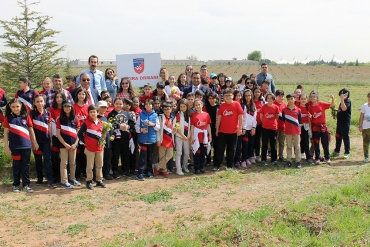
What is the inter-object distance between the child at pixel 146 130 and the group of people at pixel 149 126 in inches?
0.9

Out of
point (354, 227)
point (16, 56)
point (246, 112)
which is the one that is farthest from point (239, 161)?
point (16, 56)

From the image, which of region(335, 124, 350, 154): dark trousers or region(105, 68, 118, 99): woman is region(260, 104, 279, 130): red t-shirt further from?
region(105, 68, 118, 99): woman

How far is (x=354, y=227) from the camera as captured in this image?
534 centimetres

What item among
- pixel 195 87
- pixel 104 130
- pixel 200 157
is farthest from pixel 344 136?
pixel 104 130

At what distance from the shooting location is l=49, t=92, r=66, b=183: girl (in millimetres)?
7082

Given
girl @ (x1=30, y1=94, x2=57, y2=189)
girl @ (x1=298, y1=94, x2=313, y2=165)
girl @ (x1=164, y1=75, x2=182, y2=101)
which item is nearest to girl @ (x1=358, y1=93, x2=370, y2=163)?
girl @ (x1=298, y1=94, x2=313, y2=165)

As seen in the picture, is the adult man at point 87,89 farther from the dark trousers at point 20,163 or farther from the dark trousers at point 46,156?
the dark trousers at point 20,163

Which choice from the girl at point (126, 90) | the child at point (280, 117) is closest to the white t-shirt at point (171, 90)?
the girl at point (126, 90)

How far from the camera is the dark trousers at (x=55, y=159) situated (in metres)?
7.27

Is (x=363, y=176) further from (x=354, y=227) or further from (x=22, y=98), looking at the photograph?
(x=22, y=98)

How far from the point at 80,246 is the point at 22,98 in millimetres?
3958

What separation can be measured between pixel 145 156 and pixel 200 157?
1386mm

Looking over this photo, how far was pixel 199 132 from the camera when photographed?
8.34 m

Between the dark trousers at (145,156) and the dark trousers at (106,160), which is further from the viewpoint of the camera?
the dark trousers at (145,156)
